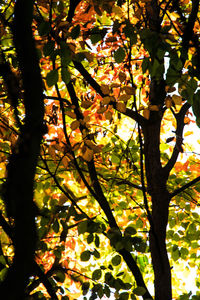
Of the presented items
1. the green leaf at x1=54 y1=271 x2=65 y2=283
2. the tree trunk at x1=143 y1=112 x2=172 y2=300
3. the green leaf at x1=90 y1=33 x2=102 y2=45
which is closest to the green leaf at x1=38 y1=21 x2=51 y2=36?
the green leaf at x1=90 y1=33 x2=102 y2=45

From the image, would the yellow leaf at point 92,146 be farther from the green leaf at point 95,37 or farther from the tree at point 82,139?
the green leaf at point 95,37

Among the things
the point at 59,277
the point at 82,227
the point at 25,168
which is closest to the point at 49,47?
the point at 82,227

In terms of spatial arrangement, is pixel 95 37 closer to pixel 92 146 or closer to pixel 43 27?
pixel 43 27

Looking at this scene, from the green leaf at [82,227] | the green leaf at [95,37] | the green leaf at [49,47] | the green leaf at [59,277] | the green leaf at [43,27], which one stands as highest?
the green leaf at [95,37]

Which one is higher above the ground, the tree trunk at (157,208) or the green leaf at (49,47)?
the green leaf at (49,47)

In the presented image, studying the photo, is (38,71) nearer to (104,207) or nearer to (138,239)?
(138,239)

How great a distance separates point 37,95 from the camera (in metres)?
0.85

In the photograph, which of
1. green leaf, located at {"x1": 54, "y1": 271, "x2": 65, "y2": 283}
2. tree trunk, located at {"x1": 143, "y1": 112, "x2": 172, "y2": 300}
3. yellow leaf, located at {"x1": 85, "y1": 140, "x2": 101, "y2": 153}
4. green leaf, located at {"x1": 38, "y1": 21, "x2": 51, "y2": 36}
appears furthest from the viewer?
tree trunk, located at {"x1": 143, "y1": 112, "x2": 172, "y2": 300}

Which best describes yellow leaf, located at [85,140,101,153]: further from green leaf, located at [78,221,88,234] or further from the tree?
green leaf, located at [78,221,88,234]

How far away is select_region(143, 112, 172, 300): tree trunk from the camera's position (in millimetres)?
3928

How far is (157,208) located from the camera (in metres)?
4.22

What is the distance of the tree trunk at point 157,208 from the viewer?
393 centimetres

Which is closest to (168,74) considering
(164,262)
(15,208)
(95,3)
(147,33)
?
(147,33)

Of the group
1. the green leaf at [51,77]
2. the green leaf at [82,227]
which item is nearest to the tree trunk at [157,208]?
the green leaf at [82,227]
